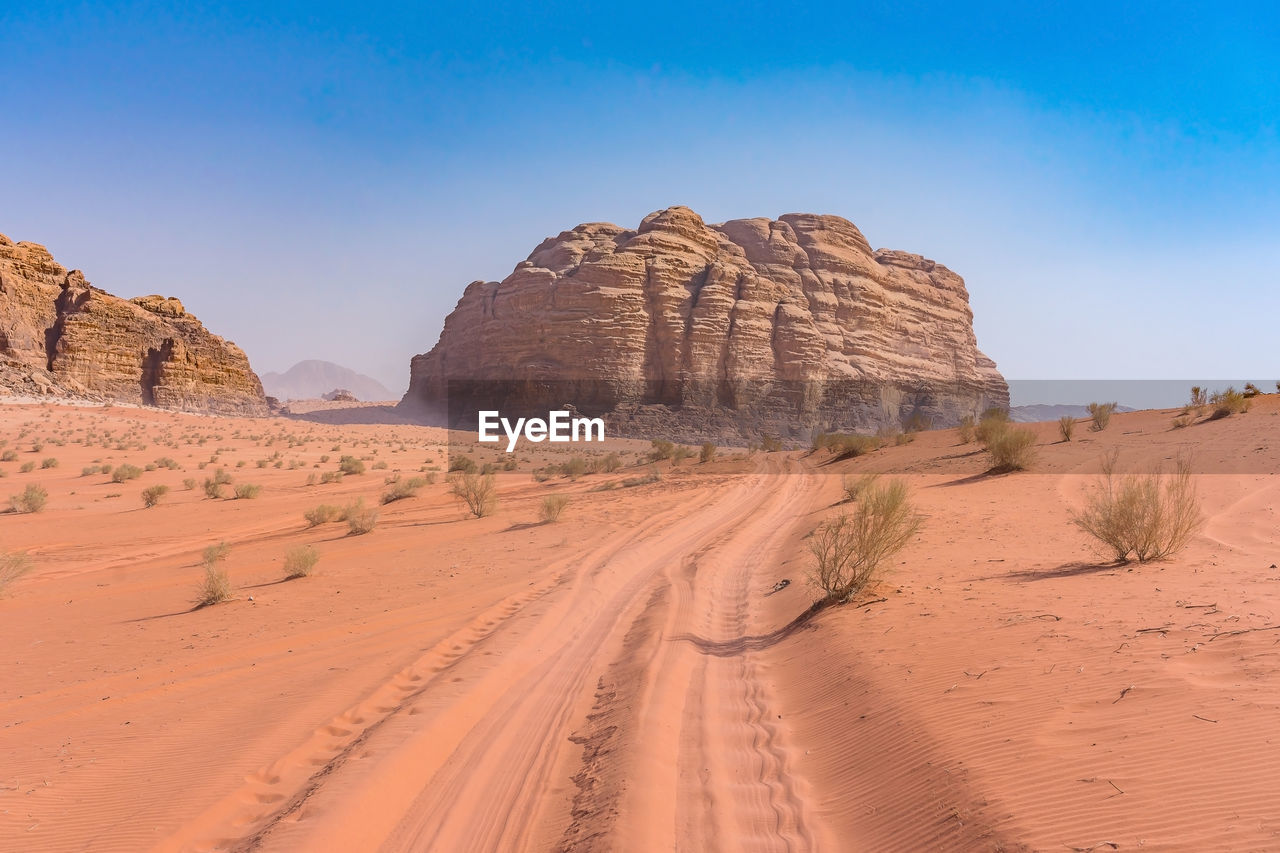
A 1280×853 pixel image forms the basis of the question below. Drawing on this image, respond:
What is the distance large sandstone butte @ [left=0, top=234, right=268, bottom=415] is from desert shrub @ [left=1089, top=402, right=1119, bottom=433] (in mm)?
60068

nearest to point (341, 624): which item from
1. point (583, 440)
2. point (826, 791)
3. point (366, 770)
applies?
point (366, 770)

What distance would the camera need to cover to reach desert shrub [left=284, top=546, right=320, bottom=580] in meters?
9.24

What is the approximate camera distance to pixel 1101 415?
2131 centimetres

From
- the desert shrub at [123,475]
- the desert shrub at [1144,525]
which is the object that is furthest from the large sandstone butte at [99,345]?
the desert shrub at [1144,525]

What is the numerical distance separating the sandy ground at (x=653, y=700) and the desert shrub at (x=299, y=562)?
335mm

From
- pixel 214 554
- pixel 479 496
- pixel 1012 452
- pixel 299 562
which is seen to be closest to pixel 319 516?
pixel 479 496

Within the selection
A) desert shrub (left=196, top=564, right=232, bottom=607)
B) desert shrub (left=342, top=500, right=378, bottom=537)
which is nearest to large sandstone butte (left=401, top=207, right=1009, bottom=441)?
desert shrub (left=342, top=500, right=378, bottom=537)

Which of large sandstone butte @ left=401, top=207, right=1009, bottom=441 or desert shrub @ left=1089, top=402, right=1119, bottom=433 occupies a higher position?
large sandstone butte @ left=401, top=207, right=1009, bottom=441

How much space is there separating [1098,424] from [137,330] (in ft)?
228

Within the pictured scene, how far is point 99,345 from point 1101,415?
6786 centimetres

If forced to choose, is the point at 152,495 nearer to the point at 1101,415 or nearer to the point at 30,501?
the point at 30,501

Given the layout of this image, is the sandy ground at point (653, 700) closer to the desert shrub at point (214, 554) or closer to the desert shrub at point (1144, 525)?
the desert shrub at point (214, 554)

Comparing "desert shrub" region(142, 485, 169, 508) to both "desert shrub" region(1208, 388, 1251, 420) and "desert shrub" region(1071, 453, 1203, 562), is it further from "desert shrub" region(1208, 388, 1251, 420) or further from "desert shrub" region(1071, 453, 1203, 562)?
"desert shrub" region(1208, 388, 1251, 420)

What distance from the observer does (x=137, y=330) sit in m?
57.1
